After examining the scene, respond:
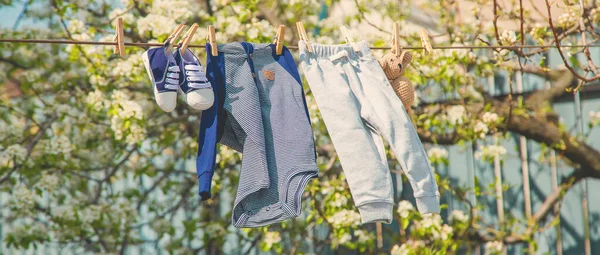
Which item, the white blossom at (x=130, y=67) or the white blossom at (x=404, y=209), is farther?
the white blossom at (x=404, y=209)

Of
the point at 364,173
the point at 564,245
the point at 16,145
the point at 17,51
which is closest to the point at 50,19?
the point at 17,51

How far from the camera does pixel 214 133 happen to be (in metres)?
2.85

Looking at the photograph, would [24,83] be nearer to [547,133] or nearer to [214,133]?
[214,133]

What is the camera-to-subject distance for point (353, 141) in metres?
2.93

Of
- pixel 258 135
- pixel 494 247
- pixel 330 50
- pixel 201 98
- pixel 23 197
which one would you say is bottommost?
pixel 494 247

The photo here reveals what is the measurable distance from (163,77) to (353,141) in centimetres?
71

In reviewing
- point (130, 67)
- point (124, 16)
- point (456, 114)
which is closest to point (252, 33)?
point (130, 67)

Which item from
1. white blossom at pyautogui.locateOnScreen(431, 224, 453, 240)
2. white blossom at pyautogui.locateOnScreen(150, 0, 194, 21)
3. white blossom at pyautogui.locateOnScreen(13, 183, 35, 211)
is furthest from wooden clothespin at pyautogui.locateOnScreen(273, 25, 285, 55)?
white blossom at pyautogui.locateOnScreen(13, 183, 35, 211)

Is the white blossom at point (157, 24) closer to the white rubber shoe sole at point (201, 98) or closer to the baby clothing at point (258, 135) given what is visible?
the baby clothing at point (258, 135)

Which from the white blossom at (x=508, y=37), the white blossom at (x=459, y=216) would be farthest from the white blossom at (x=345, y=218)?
the white blossom at (x=508, y=37)

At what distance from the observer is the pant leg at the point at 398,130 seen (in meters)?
2.98

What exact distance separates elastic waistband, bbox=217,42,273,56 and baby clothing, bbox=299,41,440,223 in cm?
13

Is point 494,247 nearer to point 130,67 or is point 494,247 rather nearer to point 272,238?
point 272,238

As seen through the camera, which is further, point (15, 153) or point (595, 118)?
point (595, 118)
